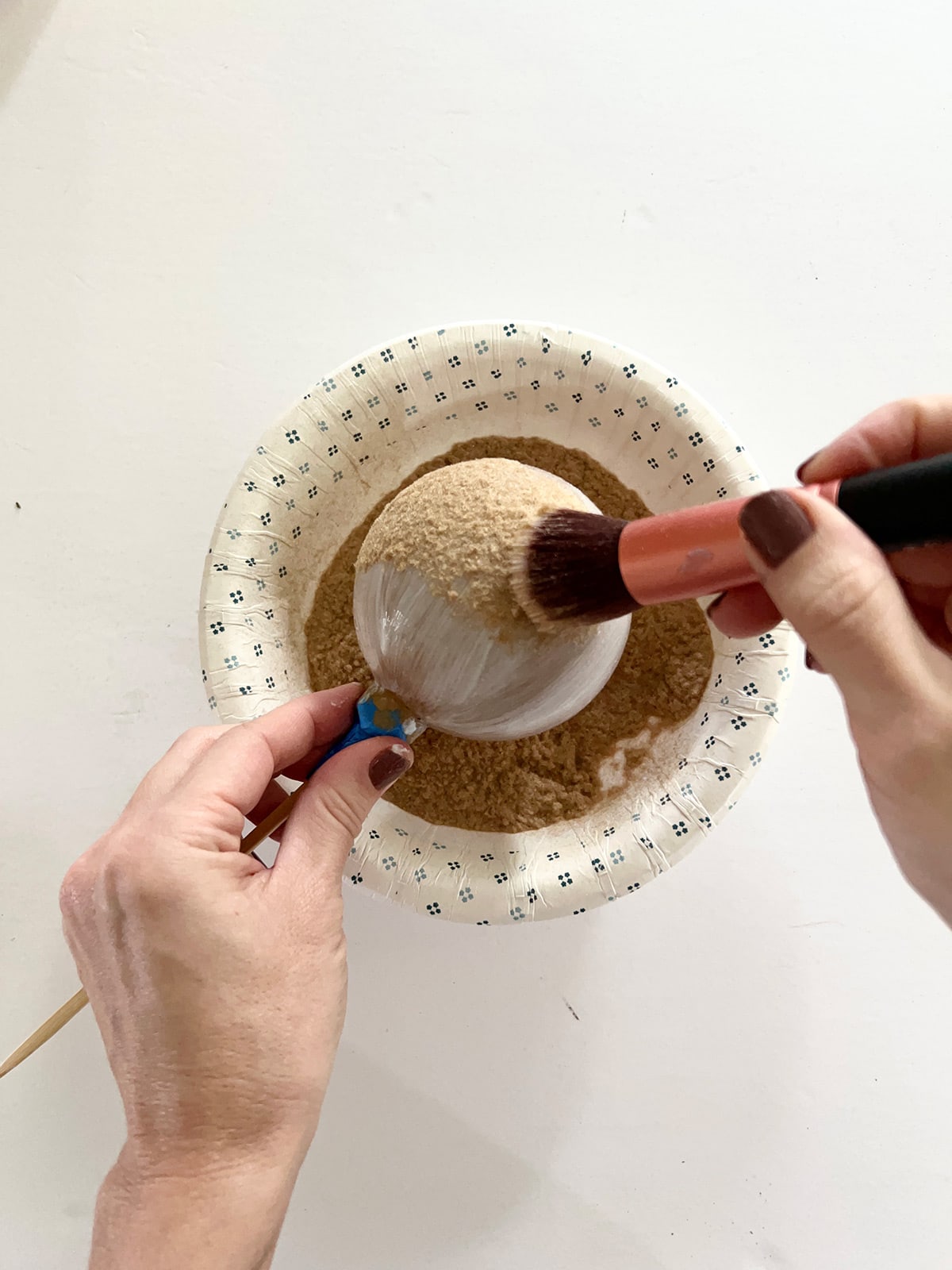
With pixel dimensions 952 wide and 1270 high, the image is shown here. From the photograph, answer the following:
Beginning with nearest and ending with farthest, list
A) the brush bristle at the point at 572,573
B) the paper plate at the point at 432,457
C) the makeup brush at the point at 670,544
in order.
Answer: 1. the makeup brush at the point at 670,544
2. the brush bristle at the point at 572,573
3. the paper plate at the point at 432,457

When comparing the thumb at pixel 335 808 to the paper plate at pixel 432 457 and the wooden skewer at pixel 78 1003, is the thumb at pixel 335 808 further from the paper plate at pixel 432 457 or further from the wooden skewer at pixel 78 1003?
the paper plate at pixel 432 457

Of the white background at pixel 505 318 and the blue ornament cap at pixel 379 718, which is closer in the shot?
the blue ornament cap at pixel 379 718

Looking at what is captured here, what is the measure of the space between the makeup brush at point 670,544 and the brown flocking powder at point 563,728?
0.63 feet

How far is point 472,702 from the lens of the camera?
552mm

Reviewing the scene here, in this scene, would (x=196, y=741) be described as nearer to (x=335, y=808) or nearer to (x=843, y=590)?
(x=335, y=808)

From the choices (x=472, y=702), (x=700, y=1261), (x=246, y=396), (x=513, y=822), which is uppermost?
(x=246, y=396)

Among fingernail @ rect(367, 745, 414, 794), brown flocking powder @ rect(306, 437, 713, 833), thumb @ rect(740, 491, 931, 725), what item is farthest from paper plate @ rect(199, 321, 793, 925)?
thumb @ rect(740, 491, 931, 725)

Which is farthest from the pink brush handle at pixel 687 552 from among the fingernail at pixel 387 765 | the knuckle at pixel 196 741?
the knuckle at pixel 196 741

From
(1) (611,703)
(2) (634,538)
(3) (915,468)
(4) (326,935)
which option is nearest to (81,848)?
(4) (326,935)

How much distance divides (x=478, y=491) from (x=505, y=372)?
7.6 inches

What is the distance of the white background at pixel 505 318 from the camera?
72cm

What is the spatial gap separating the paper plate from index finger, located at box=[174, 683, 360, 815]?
0.11 meters

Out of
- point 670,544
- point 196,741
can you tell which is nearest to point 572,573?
point 670,544

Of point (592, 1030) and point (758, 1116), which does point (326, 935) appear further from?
point (758, 1116)
